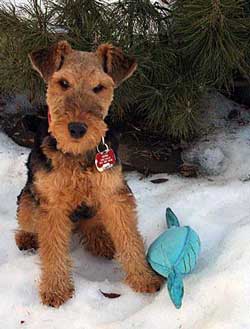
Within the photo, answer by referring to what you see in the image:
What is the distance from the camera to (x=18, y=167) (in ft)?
13.8

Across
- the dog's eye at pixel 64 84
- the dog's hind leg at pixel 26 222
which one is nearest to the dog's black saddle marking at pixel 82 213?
the dog's hind leg at pixel 26 222

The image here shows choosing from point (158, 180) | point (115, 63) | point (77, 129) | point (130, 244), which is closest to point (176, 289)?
point (130, 244)

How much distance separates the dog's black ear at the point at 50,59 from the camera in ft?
9.17

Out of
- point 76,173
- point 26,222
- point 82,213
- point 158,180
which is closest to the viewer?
point 76,173

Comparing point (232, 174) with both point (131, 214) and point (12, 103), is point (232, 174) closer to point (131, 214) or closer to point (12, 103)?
point (131, 214)

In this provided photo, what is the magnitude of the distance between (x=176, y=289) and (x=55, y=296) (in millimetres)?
633

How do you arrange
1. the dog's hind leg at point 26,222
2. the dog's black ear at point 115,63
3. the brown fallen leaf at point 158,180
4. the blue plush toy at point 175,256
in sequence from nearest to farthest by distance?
1. the blue plush toy at point 175,256
2. the dog's black ear at point 115,63
3. the dog's hind leg at point 26,222
4. the brown fallen leaf at point 158,180

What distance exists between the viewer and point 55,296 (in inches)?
115

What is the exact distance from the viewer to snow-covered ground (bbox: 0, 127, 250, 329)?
273 cm

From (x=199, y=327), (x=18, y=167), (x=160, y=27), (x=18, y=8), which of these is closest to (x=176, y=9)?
(x=160, y=27)

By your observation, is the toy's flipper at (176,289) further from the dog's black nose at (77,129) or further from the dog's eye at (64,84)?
the dog's eye at (64,84)

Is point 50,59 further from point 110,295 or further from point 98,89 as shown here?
point 110,295

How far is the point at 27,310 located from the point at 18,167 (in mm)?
1523

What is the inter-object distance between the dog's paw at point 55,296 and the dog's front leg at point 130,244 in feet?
1.11
